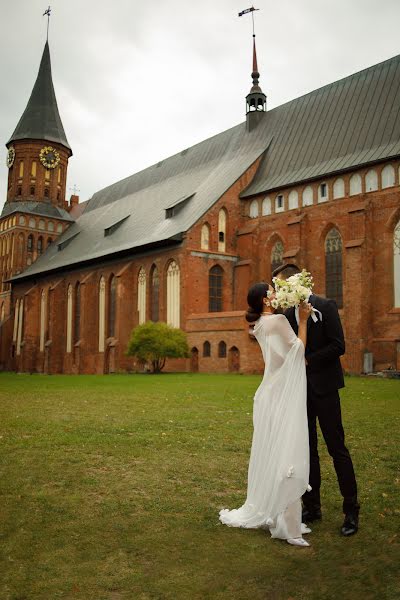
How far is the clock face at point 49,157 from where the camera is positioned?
186ft

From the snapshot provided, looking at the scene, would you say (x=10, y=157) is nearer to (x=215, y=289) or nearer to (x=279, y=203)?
(x=215, y=289)

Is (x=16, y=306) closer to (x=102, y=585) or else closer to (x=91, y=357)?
(x=91, y=357)

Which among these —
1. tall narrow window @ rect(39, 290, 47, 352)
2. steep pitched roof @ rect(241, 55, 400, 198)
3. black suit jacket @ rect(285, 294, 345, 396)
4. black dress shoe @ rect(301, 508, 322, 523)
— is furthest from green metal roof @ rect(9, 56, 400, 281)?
black dress shoe @ rect(301, 508, 322, 523)

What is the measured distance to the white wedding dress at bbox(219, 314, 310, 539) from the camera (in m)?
4.62

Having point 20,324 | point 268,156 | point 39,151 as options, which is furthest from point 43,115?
point 268,156

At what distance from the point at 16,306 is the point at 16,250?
214 inches

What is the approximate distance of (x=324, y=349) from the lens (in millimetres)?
4910

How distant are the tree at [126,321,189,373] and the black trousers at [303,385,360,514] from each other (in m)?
24.7

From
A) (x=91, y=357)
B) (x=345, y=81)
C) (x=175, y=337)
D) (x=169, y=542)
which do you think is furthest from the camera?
(x=91, y=357)

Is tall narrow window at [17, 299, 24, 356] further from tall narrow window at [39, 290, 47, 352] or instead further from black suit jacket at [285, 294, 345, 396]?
black suit jacket at [285, 294, 345, 396]

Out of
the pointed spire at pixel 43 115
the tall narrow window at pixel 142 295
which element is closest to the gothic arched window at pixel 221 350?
the tall narrow window at pixel 142 295

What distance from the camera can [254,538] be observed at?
4.48 m

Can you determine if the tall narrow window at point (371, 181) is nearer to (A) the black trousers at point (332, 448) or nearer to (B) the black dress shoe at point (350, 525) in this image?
(A) the black trousers at point (332, 448)

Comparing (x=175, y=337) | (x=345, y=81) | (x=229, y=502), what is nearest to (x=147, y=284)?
(x=175, y=337)
